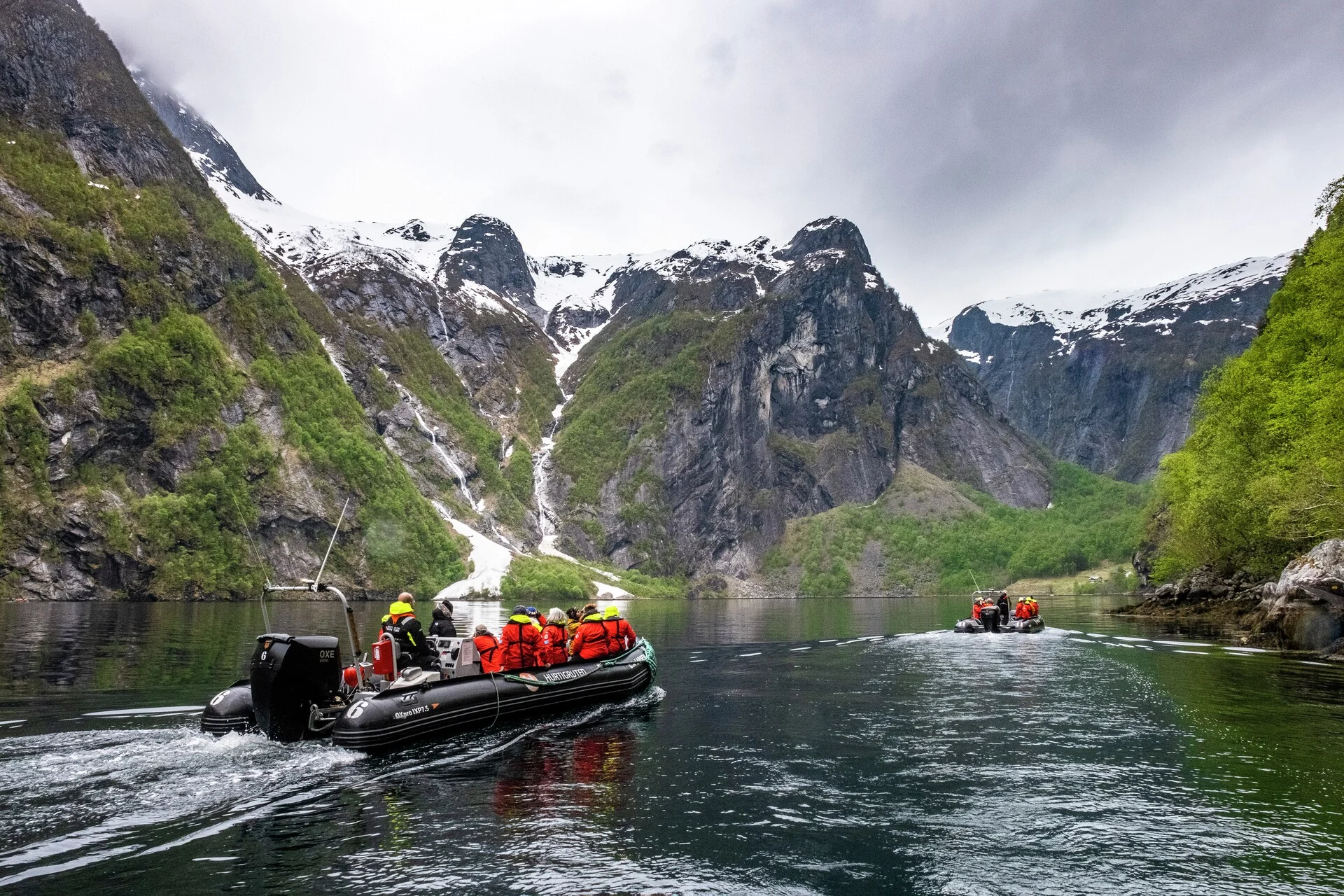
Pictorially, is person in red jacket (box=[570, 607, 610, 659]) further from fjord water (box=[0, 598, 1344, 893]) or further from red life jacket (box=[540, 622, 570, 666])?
fjord water (box=[0, 598, 1344, 893])

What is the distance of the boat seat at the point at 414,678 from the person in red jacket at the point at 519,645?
6.64ft

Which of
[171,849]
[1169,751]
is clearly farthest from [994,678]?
[171,849]

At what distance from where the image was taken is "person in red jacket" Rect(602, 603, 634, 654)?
23562mm

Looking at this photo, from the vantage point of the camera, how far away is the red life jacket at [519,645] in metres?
20.2

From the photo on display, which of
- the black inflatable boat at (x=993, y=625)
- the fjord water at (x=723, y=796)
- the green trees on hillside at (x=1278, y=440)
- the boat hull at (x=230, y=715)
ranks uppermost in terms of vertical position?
the green trees on hillside at (x=1278, y=440)

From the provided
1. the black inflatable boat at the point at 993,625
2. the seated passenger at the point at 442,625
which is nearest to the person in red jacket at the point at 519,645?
the seated passenger at the point at 442,625

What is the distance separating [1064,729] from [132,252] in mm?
174786

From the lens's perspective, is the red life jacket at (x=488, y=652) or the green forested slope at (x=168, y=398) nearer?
the red life jacket at (x=488, y=652)

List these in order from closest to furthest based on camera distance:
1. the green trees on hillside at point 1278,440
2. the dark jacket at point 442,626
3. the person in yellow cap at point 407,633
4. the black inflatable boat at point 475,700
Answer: the black inflatable boat at point 475,700 < the person in yellow cap at point 407,633 < the dark jacket at point 442,626 < the green trees on hillside at point 1278,440

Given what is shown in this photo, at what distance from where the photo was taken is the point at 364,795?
13727 millimetres

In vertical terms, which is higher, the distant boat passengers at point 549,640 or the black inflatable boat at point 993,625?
the distant boat passengers at point 549,640

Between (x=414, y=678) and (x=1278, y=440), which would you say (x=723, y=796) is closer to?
(x=414, y=678)

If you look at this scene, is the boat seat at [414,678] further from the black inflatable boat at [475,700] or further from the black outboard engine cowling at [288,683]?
the black outboard engine cowling at [288,683]

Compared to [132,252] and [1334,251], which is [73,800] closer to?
[1334,251]
